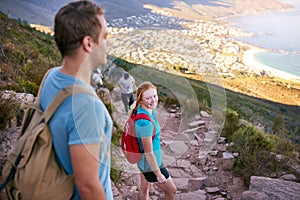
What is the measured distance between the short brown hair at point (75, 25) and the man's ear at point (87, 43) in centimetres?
1

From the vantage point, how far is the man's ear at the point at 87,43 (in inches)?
42.9

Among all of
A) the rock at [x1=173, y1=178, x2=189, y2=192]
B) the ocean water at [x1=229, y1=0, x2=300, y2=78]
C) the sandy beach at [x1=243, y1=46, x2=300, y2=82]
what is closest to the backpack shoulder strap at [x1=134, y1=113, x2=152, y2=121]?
the rock at [x1=173, y1=178, x2=189, y2=192]

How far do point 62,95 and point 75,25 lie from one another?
0.27m

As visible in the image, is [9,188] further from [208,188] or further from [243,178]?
[243,178]

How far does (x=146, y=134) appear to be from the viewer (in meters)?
1.96

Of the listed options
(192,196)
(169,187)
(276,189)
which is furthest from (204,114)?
(169,187)

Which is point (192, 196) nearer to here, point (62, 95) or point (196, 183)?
point (196, 183)

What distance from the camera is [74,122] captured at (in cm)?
107

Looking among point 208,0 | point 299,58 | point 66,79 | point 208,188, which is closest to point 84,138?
point 66,79

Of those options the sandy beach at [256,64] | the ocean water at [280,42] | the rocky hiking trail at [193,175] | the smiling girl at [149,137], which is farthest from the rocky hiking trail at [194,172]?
the ocean water at [280,42]

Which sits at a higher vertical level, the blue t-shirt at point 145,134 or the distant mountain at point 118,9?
the distant mountain at point 118,9

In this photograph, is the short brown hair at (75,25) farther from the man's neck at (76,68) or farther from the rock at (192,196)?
the rock at (192,196)

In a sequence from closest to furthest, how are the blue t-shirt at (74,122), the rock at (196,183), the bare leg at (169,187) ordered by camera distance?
the blue t-shirt at (74,122) → the bare leg at (169,187) → the rock at (196,183)

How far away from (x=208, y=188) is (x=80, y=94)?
332 centimetres
